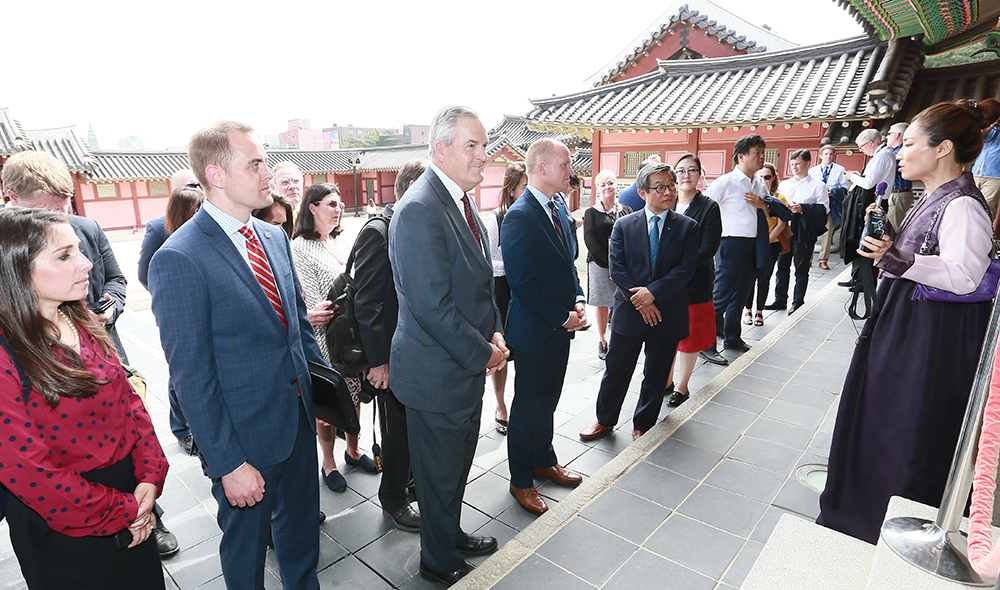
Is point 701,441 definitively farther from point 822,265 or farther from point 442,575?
point 822,265

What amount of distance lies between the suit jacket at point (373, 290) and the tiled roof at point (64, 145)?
77.3 feet

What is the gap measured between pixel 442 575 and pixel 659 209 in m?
2.63

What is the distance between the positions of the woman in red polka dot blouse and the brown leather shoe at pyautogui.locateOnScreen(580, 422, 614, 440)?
273 centimetres

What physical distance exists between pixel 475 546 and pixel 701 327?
281 centimetres

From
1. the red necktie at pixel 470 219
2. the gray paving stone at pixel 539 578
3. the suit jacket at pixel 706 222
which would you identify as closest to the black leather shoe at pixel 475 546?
the gray paving stone at pixel 539 578

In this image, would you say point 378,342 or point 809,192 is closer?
point 378,342

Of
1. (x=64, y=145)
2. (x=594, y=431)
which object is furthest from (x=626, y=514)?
(x=64, y=145)

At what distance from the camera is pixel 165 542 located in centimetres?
260

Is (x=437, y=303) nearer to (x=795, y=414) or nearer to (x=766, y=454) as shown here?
(x=766, y=454)

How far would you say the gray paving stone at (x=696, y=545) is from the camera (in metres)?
2.38

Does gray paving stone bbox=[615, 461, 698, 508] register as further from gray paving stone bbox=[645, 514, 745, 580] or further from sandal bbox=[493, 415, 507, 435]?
sandal bbox=[493, 415, 507, 435]

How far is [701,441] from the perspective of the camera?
352 centimetres

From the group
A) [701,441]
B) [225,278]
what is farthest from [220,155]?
[701,441]

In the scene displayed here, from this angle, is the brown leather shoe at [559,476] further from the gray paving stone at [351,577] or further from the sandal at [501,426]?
the gray paving stone at [351,577]
